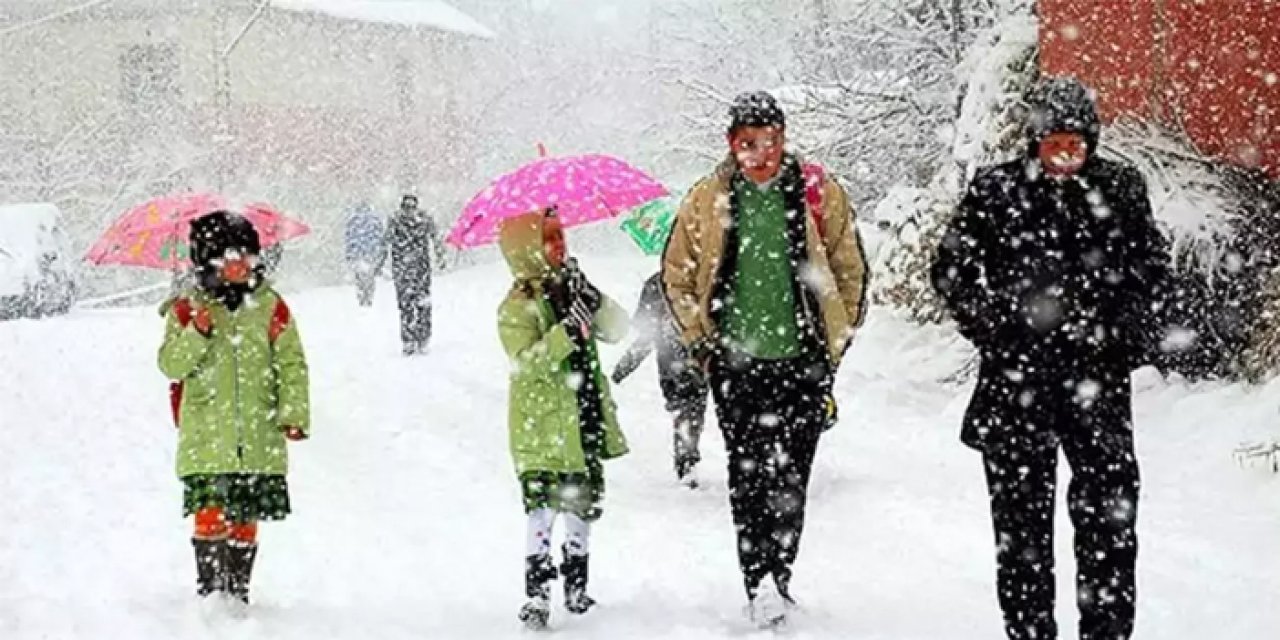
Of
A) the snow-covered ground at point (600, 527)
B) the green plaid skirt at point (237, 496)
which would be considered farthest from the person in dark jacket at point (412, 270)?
the green plaid skirt at point (237, 496)

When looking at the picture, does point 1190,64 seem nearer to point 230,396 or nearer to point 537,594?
point 537,594

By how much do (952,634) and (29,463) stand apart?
25.6 ft

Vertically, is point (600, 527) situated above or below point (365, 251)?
below

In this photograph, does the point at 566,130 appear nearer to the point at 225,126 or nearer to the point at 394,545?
the point at 225,126

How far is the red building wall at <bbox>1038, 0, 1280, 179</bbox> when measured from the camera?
1027 centimetres

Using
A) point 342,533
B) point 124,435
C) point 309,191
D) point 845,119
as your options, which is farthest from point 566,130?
point 342,533

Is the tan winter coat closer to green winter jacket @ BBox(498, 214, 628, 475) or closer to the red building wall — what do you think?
green winter jacket @ BBox(498, 214, 628, 475)

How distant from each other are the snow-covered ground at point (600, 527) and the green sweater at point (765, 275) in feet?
3.53

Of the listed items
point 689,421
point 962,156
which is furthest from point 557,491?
point 962,156

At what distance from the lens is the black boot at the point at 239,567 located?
253 inches

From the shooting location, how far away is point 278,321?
650 centimetres

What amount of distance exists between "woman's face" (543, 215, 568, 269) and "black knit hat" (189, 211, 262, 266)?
3.80 ft

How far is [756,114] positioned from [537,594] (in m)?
2.01

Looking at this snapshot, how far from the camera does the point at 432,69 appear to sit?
4859cm
